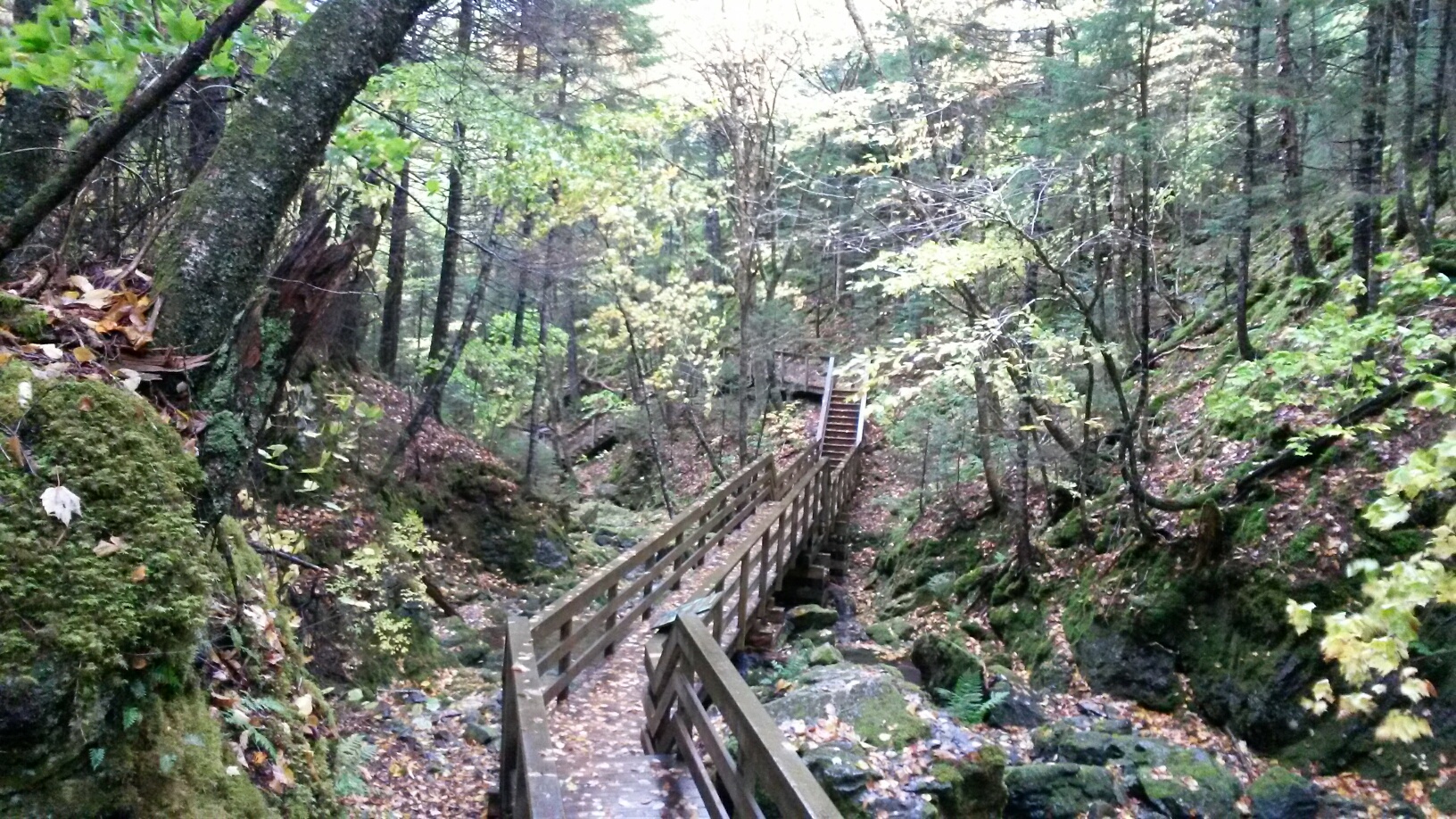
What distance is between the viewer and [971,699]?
30.6ft

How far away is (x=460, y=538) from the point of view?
14.1m

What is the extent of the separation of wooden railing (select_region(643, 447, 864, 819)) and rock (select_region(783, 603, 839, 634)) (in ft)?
3.03

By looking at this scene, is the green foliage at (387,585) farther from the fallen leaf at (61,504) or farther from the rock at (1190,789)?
A: the rock at (1190,789)

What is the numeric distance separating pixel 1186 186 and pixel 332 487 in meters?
14.2

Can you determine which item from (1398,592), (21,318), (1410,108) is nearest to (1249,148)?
(1410,108)

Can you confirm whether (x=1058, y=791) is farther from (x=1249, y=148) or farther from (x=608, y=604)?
(x=1249, y=148)

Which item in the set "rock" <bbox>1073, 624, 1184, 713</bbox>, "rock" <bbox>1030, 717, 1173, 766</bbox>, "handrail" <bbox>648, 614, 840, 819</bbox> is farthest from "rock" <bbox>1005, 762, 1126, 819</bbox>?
"handrail" <bbox>648, 614, 840, 819</bbox>

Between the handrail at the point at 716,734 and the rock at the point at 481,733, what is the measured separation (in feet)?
9.26

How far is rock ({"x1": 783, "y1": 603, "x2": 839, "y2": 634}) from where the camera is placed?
37.6 feet

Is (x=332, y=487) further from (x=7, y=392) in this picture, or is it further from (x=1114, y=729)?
(x=1114, y=729)

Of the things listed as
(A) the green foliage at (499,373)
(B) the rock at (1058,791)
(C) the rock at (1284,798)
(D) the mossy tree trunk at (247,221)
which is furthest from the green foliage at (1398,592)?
(A) the green foliage at (499,373)

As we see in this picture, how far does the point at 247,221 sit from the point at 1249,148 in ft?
35.1

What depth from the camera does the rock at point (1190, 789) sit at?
7.42m

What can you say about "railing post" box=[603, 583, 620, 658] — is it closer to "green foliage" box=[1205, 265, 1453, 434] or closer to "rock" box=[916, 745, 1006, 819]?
"rock" box=[916, 745, 1006, 819]
